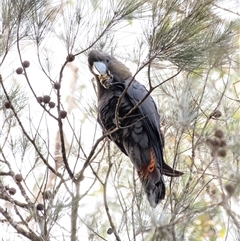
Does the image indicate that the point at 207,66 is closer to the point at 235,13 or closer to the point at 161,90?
the point at 235,13

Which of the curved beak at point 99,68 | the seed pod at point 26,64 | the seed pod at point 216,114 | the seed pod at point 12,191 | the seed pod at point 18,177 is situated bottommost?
the seed pod at point 18,177

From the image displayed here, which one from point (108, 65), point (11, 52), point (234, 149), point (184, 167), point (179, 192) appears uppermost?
point (108, 65)

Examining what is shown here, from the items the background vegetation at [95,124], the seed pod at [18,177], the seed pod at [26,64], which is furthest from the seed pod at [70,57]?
the seed pod at [18,177]

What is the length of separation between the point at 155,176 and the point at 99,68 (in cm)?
45

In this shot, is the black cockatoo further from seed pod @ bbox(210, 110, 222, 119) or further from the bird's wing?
seed pod @ bbox(210, 110, 222, 119)

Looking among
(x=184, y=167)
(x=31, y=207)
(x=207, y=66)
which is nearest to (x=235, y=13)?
(x=207, y=66)

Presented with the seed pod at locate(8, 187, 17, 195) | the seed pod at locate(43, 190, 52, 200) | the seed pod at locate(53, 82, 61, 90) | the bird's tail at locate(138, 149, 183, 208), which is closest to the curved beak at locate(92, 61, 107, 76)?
the bird's tail at locate(138, 149, 183, 208)

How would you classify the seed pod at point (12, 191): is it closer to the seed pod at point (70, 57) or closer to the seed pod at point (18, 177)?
the seed pod at point (18, 177)

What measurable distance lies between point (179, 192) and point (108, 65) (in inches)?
26.1

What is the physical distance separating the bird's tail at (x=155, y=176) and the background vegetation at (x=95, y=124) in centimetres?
6

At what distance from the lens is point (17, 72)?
1.94 metres

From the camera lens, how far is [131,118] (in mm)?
2396

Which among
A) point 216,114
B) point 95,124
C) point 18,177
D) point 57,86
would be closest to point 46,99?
point 57,86

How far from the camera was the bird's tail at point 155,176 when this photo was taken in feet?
6.86
